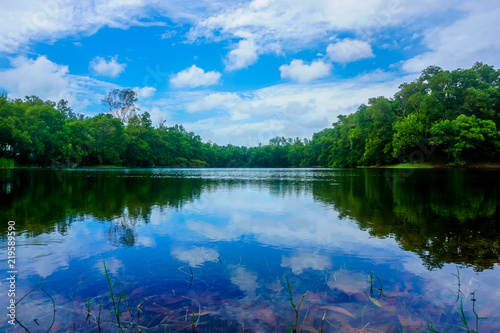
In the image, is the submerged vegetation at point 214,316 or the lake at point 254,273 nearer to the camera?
the submerged vegetation at point 214,316

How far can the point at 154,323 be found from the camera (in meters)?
3.11

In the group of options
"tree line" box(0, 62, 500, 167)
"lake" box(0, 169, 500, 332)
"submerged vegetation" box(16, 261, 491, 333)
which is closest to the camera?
"submerged vegetation" box(16, 261, 491, 333)

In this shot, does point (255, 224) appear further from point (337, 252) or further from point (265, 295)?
point (265, 295)

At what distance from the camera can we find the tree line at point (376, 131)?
55.3m

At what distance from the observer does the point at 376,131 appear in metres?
77.1

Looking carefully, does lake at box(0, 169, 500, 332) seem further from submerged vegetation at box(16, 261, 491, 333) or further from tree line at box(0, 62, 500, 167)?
tree line at box(0, 62, 500, 167)

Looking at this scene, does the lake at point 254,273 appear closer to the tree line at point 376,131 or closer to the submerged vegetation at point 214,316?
the submerged vegetation at point 214,316

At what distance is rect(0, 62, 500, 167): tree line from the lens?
55.3 m

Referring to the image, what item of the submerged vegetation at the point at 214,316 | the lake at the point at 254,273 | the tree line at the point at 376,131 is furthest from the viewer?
the tree line at the point at 376,131

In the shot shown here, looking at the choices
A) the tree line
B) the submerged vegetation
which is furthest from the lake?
the tree line

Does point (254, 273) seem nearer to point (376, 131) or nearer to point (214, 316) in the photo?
point (214, 316)

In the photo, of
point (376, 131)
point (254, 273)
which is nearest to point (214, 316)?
point (254, 273)

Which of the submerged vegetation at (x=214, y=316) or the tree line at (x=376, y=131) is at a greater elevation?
the tree line at (x=376, y=131)

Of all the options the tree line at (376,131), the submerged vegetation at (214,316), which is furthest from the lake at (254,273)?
the tree line at (376,131)
